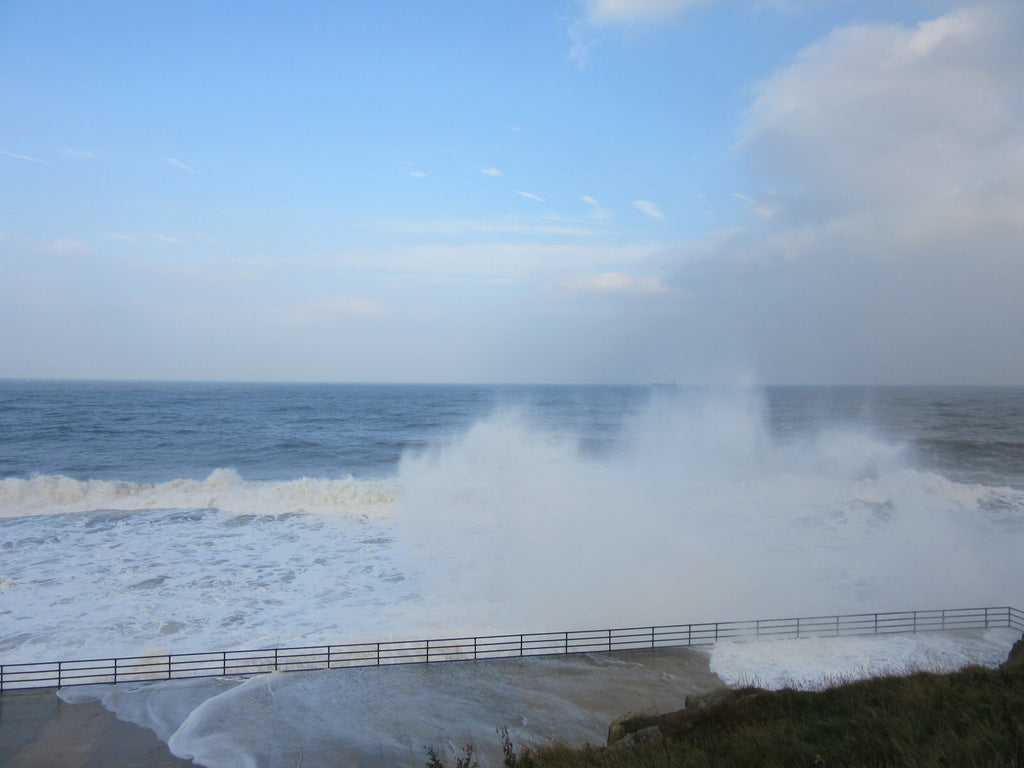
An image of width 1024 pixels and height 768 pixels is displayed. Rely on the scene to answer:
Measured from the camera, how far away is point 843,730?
8.45 metres

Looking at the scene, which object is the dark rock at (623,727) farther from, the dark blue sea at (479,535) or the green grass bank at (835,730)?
the dark blue sea at (479,535)

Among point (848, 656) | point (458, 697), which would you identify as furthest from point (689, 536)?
point (458, 697)

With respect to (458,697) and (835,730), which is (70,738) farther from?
(835,730)

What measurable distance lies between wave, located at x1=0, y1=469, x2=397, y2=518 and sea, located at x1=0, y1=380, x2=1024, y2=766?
0.59 ft

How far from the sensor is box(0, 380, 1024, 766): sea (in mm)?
12125

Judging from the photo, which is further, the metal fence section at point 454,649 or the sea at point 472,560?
the metal fence section at point 454,649

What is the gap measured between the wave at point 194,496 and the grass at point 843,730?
884 inches

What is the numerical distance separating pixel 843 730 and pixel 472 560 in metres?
15.8

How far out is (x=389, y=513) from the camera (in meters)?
30.2

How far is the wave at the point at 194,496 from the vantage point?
30.7 m

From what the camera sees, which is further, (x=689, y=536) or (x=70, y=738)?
(x=689, y=536)

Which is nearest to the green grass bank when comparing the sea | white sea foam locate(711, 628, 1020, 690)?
the sea

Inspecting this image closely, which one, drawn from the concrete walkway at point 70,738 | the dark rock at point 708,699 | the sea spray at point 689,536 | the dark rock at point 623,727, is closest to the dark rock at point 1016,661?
the dark rock at point 708,699

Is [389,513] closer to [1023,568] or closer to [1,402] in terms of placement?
[1023,568]
